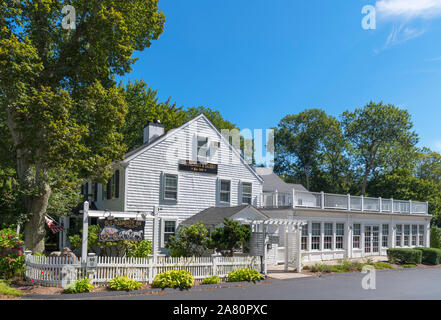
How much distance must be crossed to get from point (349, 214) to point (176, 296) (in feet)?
54.2

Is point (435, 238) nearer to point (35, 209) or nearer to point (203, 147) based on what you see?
point (203, 147)

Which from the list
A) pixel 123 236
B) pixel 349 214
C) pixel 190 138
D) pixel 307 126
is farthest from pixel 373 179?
pixel 123 236

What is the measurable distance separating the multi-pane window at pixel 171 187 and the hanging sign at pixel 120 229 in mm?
5166

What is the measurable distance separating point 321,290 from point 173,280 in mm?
5644

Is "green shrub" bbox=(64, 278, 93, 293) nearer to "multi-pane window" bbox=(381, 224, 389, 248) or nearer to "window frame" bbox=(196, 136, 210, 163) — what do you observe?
"window frame" bbox=(196, 136, 210, 163)

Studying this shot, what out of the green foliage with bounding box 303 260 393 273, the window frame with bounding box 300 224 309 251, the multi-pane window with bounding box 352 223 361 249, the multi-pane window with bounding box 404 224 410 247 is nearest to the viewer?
the green foliage with bounding box 303 260 393 273

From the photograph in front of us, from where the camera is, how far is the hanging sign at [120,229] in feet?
47.5

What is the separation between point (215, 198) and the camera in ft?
73.9

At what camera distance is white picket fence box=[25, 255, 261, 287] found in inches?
504

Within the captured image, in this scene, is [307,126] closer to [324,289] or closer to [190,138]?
[190,138]

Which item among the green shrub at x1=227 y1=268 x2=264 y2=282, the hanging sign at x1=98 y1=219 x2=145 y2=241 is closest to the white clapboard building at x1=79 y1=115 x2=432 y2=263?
the green shrub at x1=227 y1=268 x2=264 y2=282

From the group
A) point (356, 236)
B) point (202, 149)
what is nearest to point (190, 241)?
point (202, 149)

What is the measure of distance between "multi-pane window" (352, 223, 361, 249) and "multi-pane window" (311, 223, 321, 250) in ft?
12.5

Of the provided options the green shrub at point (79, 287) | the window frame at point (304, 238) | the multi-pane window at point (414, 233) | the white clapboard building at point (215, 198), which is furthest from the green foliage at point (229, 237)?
the multi-pane window at point (414, 233)
